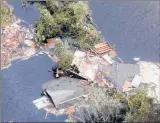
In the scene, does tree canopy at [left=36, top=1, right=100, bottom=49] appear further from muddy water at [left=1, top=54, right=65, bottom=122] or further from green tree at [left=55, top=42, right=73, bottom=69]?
green tree at [left=55, top=42, right=73, bottom=69]

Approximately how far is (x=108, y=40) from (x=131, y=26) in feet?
5.85

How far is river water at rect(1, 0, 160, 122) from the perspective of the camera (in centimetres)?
1471

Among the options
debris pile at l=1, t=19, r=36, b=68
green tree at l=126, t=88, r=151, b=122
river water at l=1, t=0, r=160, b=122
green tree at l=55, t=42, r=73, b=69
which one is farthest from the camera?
debris pile at l=1, t=19, r=36, b=68

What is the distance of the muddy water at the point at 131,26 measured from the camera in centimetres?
1755

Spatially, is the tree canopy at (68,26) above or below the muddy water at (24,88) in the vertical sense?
above

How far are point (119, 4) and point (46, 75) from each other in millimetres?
6914

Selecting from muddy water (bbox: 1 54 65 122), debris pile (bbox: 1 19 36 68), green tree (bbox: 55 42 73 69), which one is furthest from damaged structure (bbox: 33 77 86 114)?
debris pile (bbox: 1 19 36 68)

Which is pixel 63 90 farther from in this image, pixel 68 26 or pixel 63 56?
pixel 68 26

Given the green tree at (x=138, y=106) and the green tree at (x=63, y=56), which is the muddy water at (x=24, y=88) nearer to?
the green tree at (x=63, y=56)

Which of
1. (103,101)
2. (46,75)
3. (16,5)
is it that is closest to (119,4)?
(16,5)

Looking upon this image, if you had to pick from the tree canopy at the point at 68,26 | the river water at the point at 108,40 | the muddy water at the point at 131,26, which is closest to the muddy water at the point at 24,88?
the river water at the point at 108,40

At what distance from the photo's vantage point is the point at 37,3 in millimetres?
20172

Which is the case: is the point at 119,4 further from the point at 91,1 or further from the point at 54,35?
the point at 54,35

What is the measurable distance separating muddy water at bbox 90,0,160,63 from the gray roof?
9.69 feet
